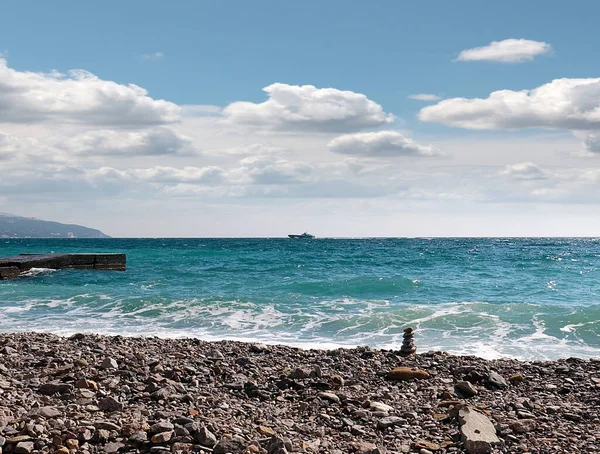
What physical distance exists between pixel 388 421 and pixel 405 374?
232 centimetres

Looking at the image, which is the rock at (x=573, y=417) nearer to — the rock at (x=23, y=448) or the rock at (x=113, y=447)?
the rock at (x=113, y=447)

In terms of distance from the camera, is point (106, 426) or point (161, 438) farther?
point (106, 426)

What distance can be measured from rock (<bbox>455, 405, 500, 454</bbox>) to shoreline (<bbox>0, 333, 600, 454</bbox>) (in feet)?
0.13

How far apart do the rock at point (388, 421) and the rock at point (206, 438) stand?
1973 millimetres

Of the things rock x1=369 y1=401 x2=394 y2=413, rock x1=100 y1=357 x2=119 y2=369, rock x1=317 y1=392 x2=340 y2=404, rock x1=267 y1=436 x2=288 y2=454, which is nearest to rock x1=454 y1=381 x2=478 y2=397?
rock x1=369 y1=401 x2=394 y2=413

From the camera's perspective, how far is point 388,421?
648 cm

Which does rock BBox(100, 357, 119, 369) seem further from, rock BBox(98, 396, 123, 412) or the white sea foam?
the white sea foam

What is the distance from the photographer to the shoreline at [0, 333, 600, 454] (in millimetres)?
5602

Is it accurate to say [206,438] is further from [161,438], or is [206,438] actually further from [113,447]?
[113,447]

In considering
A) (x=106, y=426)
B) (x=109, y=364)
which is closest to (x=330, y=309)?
(x=109, y=364)

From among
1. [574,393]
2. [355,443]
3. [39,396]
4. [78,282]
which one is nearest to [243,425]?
[355,443]

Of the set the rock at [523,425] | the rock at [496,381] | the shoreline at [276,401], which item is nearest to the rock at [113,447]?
the shoreline at [276,401]

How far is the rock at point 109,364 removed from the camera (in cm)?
811

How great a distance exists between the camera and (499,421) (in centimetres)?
662
